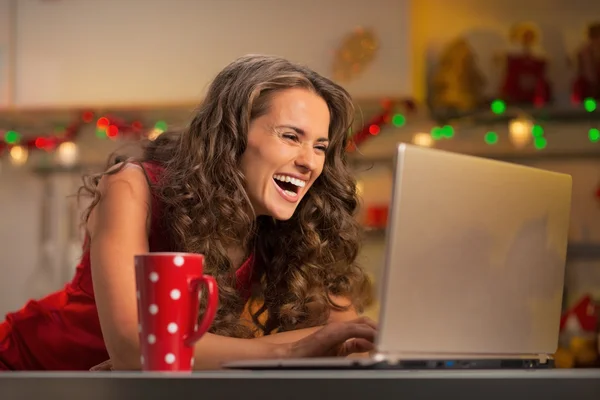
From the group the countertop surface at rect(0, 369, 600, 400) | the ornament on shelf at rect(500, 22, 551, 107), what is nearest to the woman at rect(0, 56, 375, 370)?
the countertop surface at rect(0, 369, 600, 400)

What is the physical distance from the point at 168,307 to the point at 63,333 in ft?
2.74

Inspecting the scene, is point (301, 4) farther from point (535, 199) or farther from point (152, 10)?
point (535, 199)

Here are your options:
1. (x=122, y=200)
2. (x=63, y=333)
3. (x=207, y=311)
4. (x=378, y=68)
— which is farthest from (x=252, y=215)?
(x=378, y=68)

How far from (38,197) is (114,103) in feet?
2.04

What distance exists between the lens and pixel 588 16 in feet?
10.9

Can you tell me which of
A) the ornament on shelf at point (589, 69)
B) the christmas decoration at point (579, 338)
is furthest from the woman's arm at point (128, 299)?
the ornament on shelf at point (589, 69)

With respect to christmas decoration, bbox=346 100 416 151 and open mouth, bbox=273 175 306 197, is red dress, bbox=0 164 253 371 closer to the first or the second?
open mouth, bbox=273 175 306 197

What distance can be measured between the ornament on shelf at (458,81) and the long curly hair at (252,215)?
158cm

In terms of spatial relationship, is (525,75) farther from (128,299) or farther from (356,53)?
(128,299)

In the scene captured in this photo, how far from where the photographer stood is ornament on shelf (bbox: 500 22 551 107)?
10.4 ft

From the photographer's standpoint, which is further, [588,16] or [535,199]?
[588,16]

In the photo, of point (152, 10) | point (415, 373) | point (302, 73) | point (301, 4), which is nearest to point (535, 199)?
Answer: point (415, 373)

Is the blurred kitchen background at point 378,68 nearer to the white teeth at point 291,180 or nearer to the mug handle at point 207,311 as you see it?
the white teeth at point 291,180

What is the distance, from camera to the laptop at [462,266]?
0.72 m
